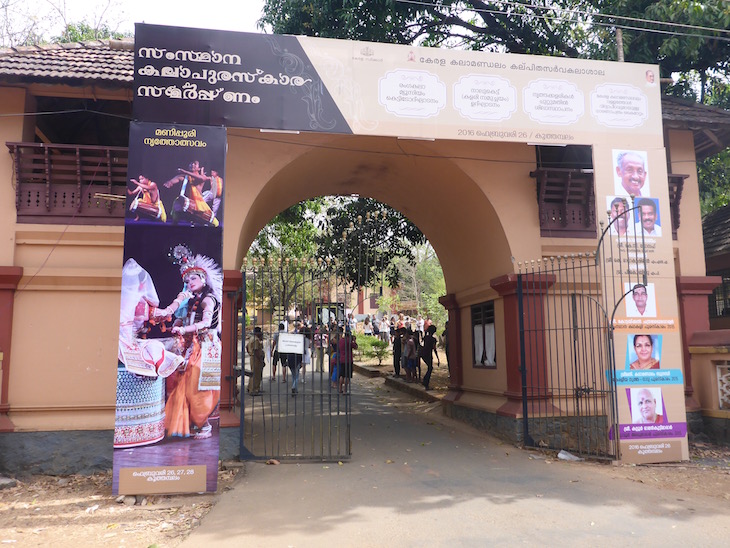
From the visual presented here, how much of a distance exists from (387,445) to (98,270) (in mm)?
4632

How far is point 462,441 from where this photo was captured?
340 inches

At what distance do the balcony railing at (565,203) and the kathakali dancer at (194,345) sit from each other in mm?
4989

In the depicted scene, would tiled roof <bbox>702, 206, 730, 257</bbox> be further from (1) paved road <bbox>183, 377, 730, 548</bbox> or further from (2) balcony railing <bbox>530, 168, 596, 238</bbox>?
(1) paved road <bbox>183, 377, 730, 548</bbox>

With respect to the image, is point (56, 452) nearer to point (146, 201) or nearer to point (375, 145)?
point (146, 201)

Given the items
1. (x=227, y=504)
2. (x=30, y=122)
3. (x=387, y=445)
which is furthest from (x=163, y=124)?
(x=387, y=445)

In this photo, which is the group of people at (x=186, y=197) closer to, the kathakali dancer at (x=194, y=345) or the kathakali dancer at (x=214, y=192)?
the kathakali dancer at (x=214, y=192)

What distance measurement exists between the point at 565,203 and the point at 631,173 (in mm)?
1267

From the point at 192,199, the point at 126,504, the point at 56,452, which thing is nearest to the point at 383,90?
the point at 192,199

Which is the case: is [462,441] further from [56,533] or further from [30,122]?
[30,122]

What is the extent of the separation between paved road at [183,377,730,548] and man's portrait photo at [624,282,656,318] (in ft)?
6.43

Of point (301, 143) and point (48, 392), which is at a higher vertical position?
point (301, 143)

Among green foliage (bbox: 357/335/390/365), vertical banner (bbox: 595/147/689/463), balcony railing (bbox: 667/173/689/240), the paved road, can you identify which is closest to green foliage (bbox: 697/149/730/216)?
balcony railing (bbox: 667/173/689/240)

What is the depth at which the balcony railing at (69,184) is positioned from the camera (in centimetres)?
731

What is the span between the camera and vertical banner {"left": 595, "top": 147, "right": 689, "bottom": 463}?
7133 mm
